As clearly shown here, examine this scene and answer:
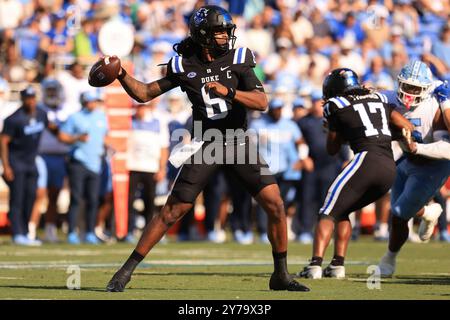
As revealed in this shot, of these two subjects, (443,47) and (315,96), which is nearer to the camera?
(315,96)

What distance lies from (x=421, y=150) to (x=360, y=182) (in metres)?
0.67

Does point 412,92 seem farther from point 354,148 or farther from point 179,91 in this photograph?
point 179,91

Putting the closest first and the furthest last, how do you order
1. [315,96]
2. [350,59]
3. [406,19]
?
1. [315,96]
2. [350,59]
3. [406,19]

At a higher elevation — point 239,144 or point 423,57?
point 423,57

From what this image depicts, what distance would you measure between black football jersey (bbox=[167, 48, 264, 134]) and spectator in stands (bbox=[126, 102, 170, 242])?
761cm

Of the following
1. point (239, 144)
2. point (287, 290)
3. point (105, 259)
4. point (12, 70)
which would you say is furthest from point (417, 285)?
point (12, 70)

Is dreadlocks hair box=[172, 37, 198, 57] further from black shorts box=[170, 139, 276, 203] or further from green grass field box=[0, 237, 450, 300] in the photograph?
green grass field box=[0, 237, 450, 300]

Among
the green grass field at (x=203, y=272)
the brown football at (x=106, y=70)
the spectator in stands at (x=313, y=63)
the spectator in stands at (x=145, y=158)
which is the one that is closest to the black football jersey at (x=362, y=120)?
the green grass field at (x=203, y=272)

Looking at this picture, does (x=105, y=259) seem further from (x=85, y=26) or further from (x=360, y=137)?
(x=85, y=26)

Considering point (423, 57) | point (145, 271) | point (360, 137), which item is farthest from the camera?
point (423, 57)

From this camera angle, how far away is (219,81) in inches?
320

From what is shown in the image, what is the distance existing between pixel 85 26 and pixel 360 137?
34.3 ft

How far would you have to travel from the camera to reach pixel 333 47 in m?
21.0

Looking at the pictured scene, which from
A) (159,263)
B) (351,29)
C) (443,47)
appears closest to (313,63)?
(443,47)
